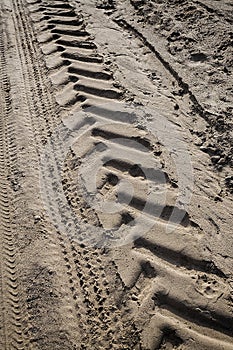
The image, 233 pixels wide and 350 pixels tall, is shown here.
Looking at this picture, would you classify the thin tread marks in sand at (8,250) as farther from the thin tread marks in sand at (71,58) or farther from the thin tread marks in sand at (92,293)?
the thin tread marks in sand at (71,58)

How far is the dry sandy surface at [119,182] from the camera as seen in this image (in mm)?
2486

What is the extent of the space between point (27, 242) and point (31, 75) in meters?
2.43

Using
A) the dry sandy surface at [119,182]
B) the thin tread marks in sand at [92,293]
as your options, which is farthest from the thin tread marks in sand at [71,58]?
the thin tread marks in sand at [92,293]

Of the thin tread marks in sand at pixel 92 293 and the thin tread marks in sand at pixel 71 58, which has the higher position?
the thin tread marks in sand at pixel 71 58

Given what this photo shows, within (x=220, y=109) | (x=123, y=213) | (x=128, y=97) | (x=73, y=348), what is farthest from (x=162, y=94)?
(x=73, y=348)

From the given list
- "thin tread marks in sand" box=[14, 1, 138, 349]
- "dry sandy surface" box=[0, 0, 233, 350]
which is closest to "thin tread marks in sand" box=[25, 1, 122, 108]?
"dry sandy surface" box=[0, 0, 233, 350]

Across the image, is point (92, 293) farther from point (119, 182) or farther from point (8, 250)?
point (119, 182)

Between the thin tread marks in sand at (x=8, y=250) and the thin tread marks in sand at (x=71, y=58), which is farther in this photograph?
the thin tread marks in sand at (x=71, y=58)

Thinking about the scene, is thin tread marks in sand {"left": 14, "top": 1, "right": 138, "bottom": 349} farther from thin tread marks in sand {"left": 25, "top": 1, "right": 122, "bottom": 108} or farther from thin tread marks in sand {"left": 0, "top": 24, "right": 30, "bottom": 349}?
thin tread marks in sand {"left": 25, "top": 1, "right": 122, "bottom": 108}

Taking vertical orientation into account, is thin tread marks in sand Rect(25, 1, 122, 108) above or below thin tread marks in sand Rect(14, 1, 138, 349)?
above

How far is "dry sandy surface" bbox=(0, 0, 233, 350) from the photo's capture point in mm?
2486

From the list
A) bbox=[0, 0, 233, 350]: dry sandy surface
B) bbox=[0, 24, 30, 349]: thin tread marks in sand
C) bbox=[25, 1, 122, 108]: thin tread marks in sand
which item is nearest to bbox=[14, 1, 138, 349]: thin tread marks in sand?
bbox=[0, 0, 233, 350]: dry sandy surface

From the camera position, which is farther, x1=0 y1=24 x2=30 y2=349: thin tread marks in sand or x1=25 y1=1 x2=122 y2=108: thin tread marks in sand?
x1=25 y1=1 x2=122 y2=108: thin tread marks in sand

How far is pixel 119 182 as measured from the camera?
3.26 m
